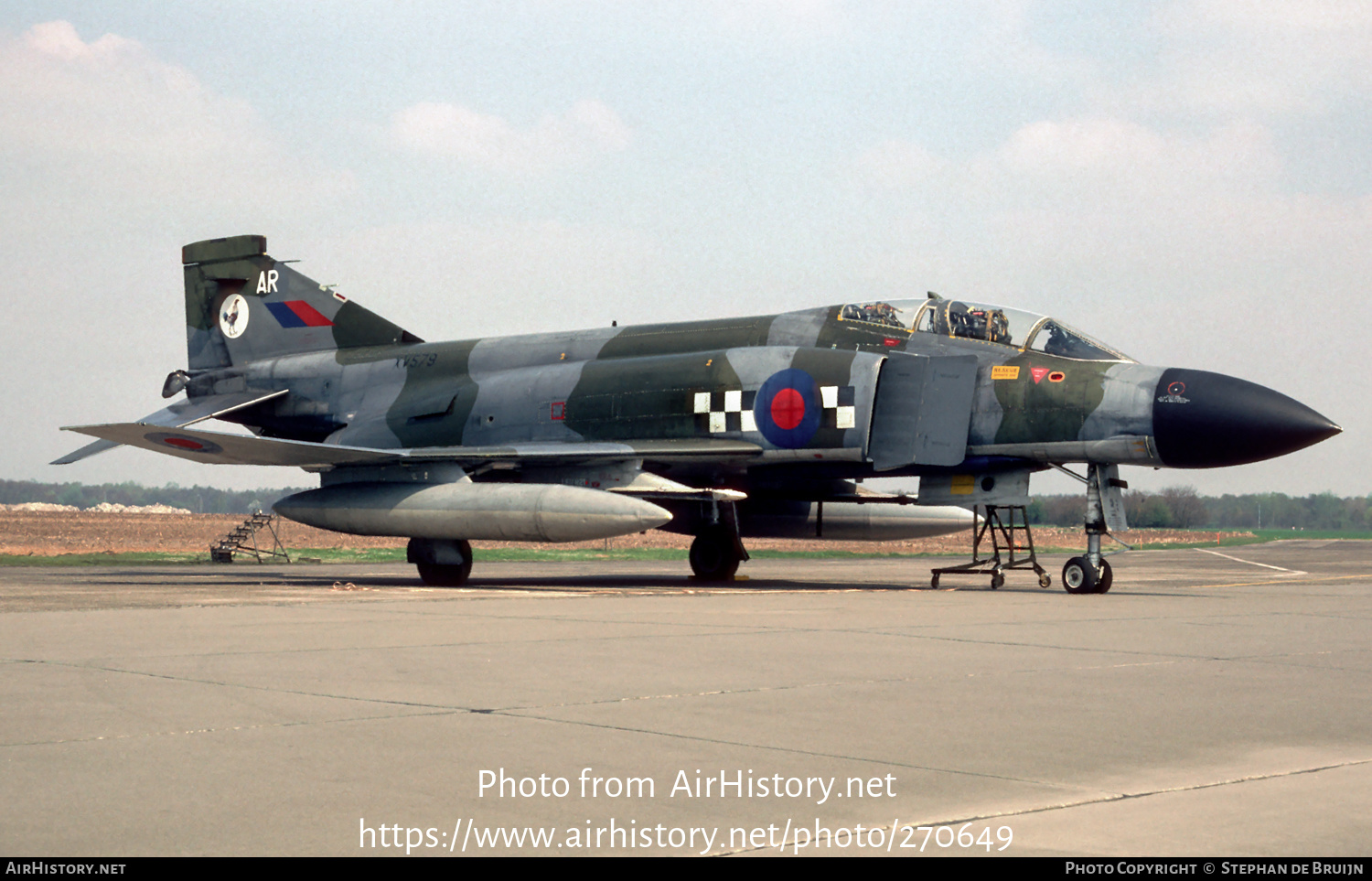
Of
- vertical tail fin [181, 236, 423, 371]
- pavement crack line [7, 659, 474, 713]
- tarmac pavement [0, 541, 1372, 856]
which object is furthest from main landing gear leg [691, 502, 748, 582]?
pavement crack line [7, 659, 474, 713]

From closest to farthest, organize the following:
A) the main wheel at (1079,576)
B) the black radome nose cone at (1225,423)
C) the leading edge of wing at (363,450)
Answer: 1. the black radome nose cone at (1225,423)
2. the main wheel at (1079,576)
3. the leading edge of wing at (363,450)

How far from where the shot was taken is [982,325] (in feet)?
56.2

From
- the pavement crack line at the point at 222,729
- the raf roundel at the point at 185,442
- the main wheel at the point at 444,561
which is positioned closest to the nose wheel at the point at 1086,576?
the main wheel at the point at 444,561

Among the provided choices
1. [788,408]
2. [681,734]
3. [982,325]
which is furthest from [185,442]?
[681,734]

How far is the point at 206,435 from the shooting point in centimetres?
1809

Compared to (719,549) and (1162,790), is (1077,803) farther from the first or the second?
(719,549)

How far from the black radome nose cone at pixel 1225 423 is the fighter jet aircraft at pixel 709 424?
0.02m

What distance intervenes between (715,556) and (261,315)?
9480 mm

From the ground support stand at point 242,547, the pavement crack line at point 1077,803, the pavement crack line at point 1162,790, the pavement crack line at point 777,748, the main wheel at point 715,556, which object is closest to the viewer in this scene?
the pavement crack line at point 1077,803

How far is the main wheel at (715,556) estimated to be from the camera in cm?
2055

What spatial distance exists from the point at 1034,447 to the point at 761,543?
38.1m

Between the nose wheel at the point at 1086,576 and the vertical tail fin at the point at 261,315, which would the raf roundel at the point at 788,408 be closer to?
the nose wheel at the point at 1086,576

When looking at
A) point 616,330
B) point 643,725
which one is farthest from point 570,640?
point 616,330

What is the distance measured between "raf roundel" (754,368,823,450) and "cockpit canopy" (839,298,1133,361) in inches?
50.0
